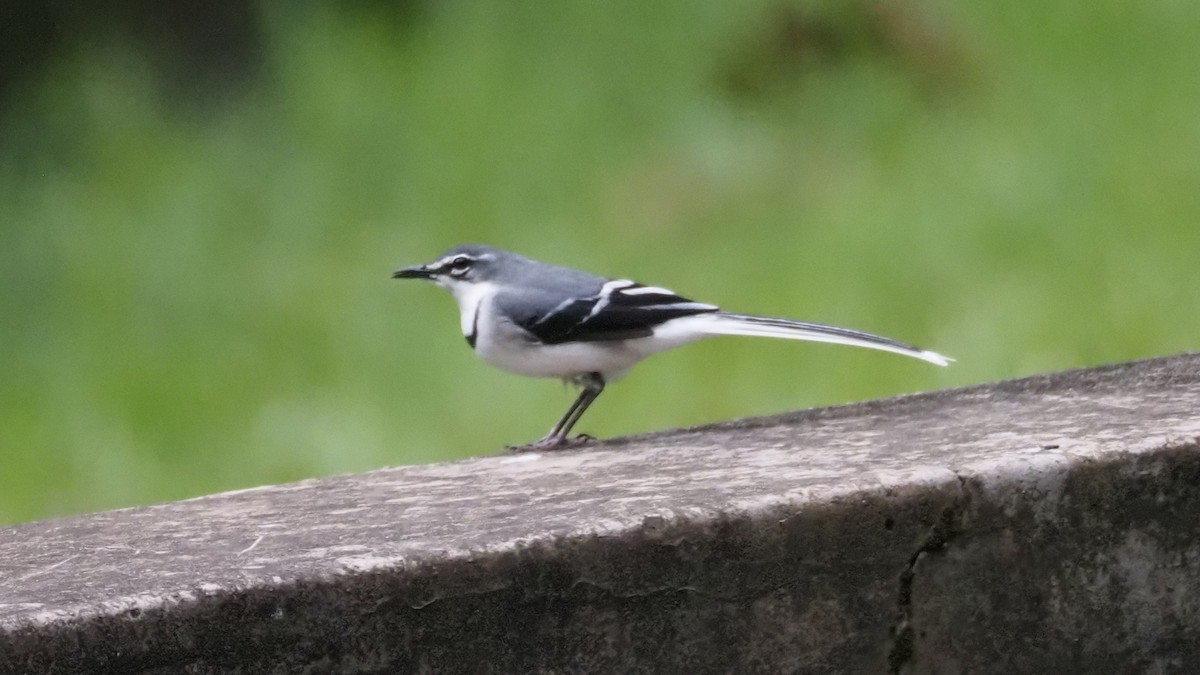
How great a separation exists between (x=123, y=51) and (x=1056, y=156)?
458 centimetres

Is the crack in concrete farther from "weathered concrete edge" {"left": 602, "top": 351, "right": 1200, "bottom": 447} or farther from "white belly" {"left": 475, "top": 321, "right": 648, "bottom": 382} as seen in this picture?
"white belly" {"left": 475, "top": 321, "right": 648, "bottom": 382}

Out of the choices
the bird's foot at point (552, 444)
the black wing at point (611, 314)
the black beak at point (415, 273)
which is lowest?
the bird's foot at point (552, 444)

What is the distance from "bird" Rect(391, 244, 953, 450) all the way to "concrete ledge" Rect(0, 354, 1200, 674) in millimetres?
763

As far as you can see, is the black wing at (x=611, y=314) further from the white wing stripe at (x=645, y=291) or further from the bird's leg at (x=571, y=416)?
the bird's leg at (x=571, y=416)

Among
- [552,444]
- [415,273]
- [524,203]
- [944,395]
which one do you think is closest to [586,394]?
[552,444]

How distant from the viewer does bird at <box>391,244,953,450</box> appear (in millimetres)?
3562

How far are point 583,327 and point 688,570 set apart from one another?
1.34m

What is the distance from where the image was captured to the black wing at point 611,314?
3.61 meters

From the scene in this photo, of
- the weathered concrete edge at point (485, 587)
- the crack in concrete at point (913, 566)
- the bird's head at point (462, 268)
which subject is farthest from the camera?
the bird's head at point (462, 268)

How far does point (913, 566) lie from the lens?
2447 mm

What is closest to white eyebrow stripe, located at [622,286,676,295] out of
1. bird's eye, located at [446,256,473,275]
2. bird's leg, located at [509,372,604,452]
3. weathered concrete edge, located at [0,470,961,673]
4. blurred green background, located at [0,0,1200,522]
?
bird's leg, located at [509,372,604,452]

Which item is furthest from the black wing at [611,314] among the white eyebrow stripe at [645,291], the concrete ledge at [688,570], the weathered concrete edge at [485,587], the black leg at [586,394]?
the weathered concrete edge at [485,587]

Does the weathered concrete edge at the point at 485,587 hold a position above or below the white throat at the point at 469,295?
below

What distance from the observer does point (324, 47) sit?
26.8ft
